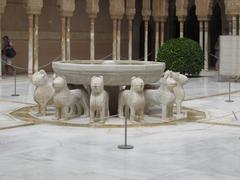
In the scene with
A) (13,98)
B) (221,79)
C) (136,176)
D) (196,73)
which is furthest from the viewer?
(196,73)

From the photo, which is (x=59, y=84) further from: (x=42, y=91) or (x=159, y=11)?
(x=159, y=11)

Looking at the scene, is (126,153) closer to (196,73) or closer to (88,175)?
(88,175)

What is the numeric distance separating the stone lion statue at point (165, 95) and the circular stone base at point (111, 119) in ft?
0.56

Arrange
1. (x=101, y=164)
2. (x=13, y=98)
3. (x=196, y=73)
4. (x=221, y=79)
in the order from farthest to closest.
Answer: (x=196, y=73) < (x=221, y=79) < (x=13, y=98) < (x=101, y=164)

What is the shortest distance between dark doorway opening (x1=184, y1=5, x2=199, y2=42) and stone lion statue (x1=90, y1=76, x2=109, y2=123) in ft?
62.8

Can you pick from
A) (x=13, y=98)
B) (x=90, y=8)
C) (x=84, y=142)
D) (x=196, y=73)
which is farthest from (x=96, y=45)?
(x=84, y=142)

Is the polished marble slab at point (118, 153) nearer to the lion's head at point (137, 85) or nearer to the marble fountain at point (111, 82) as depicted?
the marble fountain at point (111, 82)

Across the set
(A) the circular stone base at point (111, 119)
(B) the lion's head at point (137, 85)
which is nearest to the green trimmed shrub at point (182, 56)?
(A) the circular stone base at point (111, 119)

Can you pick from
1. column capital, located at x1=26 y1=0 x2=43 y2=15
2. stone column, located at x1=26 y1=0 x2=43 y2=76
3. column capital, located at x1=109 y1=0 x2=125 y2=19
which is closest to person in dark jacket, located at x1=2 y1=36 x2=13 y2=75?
stone column, located at x1=26 y1=0 x2=43 y2=76

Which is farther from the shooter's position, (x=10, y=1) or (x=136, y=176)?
(x=10, y=1)

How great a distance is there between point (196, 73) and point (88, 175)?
1384 centimetres

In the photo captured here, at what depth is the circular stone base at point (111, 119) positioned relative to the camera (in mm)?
8084

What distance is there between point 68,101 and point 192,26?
1937cm

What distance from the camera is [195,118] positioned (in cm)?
897
